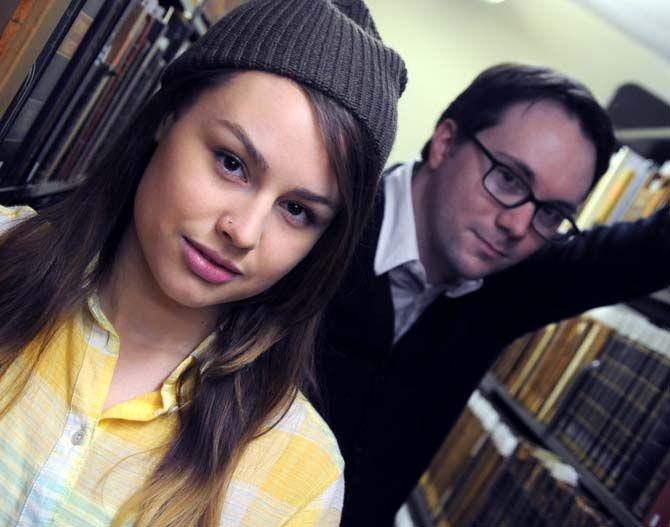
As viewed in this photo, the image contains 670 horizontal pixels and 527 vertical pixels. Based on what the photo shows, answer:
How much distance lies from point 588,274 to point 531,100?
401 mm

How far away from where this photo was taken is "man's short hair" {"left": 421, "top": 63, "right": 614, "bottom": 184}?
134 centimetres

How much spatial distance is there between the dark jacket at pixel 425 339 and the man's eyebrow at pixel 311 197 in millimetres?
439

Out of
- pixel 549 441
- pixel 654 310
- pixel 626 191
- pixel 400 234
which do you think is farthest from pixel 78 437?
pixel 626 191

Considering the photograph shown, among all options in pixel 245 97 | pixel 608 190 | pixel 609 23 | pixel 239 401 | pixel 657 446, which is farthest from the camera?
pixel 609 23

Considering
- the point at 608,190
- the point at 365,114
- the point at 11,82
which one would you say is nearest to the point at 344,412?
the point at 365,114

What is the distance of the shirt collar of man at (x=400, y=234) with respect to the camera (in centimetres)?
134

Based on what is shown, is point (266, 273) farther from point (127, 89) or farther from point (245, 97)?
point (127, 89)

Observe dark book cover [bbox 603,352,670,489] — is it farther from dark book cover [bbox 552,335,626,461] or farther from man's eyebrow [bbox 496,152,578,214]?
man's eyebrow [bbox 496,152,578,214]

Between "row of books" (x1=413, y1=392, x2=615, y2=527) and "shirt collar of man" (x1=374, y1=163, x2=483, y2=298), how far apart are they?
0.69m

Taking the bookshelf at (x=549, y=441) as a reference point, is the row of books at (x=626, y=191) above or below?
above

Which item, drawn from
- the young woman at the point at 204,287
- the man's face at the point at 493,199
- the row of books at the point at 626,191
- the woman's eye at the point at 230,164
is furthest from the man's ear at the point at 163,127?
the row of books at the point at 626,191

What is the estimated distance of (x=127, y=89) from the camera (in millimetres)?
1463

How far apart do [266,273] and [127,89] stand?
0.83 metres

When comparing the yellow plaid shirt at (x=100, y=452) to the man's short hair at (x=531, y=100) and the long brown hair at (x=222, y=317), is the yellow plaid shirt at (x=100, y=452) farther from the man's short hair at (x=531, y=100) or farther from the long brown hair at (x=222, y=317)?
the man's short hair at (x=531, y=100)
